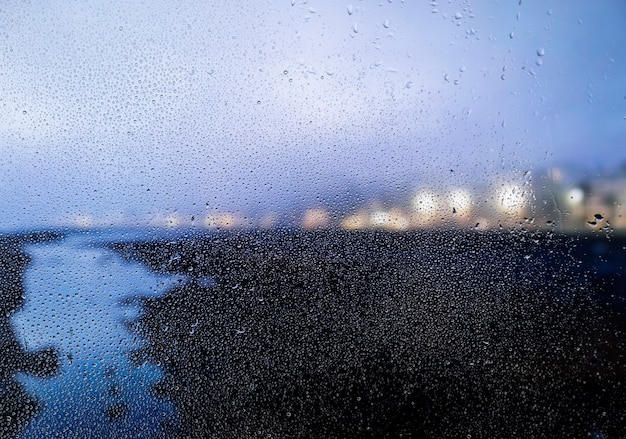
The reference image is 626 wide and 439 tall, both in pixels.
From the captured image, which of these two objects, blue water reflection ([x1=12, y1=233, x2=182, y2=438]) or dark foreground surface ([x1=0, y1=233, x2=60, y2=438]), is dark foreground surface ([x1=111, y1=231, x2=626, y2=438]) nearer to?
blue water reflection ([x1=12, y1=233, x2=182, y2=438])

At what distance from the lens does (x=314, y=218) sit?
2.44 ft

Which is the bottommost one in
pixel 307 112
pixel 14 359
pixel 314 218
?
pixel 14 359

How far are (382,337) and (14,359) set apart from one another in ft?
2.56

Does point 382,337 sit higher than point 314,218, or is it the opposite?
point 314,218

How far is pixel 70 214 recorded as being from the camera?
0.74 meters

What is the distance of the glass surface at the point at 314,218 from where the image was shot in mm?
722

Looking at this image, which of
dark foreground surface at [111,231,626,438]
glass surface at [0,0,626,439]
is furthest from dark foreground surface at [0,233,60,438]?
dark foreground surface at [111,231,626,438]

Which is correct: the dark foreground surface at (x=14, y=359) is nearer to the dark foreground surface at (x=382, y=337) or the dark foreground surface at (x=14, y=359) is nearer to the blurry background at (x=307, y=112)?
the blurry background at (x=307, y=112)

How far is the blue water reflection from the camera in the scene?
712 millimetres

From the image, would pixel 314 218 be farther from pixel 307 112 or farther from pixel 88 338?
pixel 88 338

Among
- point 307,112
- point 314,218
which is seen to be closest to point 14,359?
point 314,218

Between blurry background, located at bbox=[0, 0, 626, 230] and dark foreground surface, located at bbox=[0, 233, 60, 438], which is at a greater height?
blurry background, located at bbox=[0, 0, 626, 230]

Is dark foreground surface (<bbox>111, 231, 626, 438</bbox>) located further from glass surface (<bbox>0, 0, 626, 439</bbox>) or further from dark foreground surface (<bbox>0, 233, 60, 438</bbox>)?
dark foreground surface (<bbox>0, 233, 60, 438</bbox>)

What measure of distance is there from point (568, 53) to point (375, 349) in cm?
77
